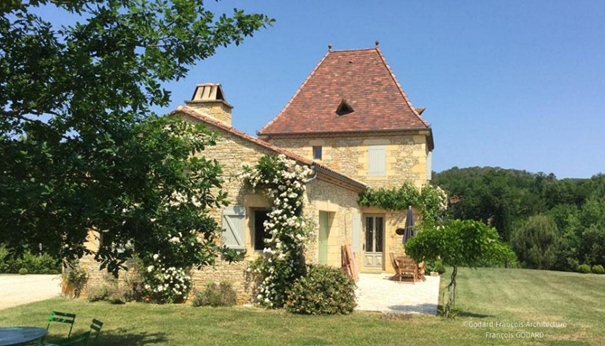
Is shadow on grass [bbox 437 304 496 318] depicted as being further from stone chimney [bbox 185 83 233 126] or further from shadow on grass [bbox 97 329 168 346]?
stone chimney [bbox 185 83 233 126]

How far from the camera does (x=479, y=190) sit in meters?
50.1

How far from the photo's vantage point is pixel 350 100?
20547 millimetres

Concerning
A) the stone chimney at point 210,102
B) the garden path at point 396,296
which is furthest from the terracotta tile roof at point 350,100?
the stone chimney at point 210,102

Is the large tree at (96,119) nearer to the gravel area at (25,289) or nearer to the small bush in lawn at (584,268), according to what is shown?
the gravel area at (25,289)

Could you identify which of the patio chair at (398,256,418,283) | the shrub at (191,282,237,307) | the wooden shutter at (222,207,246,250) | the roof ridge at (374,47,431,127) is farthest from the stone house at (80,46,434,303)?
the shrub at (191,282,237,307)

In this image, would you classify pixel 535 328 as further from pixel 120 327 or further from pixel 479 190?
pixel 479 190

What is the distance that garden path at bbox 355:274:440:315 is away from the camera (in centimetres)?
1156

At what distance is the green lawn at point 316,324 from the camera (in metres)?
8.42

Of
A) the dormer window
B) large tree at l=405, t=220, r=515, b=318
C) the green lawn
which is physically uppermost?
the dormer window

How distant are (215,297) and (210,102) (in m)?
5.10

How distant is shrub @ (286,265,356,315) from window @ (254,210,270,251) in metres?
1.47

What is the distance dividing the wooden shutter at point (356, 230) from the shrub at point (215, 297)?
581 cm

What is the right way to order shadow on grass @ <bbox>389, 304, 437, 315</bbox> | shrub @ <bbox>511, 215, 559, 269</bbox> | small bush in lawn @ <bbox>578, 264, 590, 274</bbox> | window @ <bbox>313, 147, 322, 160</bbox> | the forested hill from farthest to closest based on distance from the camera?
shrub @ <bbox>511, 215, 559, 269</bbox> < the forested hill < small bush in lawn @ <bbox>578, 264, 590, 274</bbox> < window @ <bbox>313, 147, 322, 160</bbox> < shadow on grass @ <bbox>389, 304, 437, 315</bbox>

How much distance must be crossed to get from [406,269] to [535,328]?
7.16 meters
